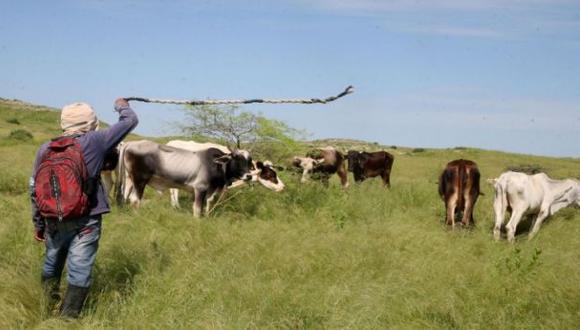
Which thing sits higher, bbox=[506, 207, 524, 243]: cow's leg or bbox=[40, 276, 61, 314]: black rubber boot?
bbox=[506, 207, 524, 243]: cow's leg

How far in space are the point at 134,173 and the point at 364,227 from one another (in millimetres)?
4362

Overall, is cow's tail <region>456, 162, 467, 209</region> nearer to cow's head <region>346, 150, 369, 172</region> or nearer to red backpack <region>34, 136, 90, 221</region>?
red backpack <region>34, 136, 90, 221</region>

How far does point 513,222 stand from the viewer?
11.0 metres

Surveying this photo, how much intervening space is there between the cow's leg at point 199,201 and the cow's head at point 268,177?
4.15 feet

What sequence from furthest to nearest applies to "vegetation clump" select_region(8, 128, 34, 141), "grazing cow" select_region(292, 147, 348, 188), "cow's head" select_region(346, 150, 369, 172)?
"vegetation clump" select_region(8, 128, 34, 141)
"cow's head" select_region(346, 150, 369, 172)
"grazing cow" select_region(292, 147, 348, 188)

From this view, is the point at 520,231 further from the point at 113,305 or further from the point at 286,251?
the point at 113,305

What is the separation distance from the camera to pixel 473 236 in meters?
9.79

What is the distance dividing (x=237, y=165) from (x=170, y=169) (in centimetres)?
122

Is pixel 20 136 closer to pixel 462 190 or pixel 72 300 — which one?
pixel 462 190

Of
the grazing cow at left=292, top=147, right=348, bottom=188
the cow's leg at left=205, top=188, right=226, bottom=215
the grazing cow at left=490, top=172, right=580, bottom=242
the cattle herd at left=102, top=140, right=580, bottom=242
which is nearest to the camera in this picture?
the grazing cow at left=490, top=172, right=580, bottom=242

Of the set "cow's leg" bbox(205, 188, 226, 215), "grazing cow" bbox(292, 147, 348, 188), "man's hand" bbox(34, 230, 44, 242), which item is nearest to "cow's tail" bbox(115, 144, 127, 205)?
"cow's leg" bbox(205, 188, 226, 215)

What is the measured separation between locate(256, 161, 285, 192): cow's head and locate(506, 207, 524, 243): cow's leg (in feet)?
13.5

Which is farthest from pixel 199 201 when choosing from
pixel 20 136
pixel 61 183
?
pixel 20 136

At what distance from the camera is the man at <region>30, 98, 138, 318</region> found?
5215 millimetres
